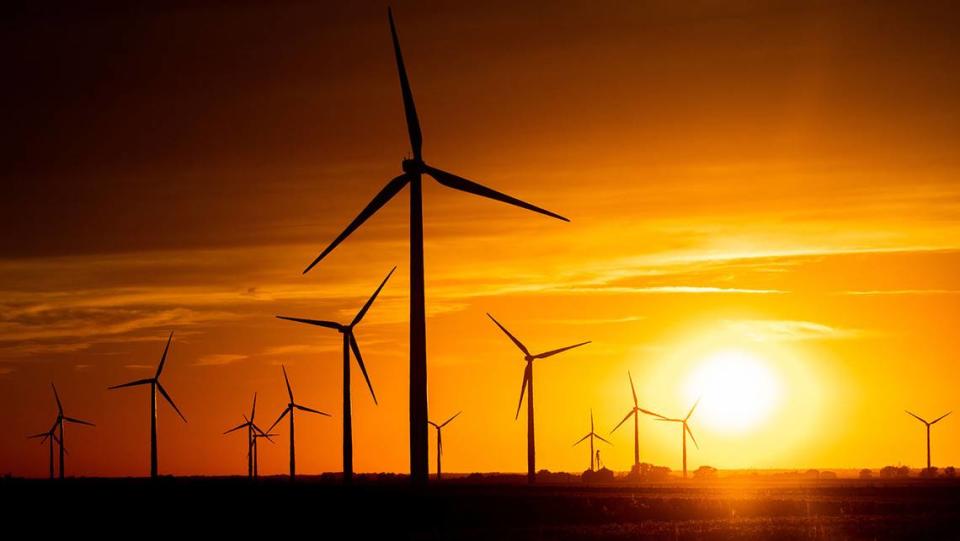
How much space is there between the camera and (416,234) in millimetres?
91875

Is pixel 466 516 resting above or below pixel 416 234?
below

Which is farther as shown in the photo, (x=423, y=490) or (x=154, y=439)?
(x=154, y=439)

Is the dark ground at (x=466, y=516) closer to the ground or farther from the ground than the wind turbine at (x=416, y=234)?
closer to the ground

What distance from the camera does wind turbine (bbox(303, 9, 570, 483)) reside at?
8619 cm

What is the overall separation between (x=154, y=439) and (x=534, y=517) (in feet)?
334

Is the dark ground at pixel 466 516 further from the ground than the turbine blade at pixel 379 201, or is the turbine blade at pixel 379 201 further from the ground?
the turbine blade at pixel 379 201

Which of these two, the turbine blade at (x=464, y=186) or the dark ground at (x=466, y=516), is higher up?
the turbine blade at (x=464, y=186)

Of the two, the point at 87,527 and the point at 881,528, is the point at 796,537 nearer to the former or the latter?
the point at 881,528

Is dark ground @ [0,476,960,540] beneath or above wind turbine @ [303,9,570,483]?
beneath

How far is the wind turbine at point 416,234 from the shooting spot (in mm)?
86188

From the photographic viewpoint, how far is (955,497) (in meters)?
130

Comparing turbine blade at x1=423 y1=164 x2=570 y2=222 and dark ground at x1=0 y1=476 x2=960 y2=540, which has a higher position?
turbine blade at x1=423 y1=164 x2=570 y2=222

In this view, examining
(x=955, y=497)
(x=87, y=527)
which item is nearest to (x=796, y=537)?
(x=87, y=527)

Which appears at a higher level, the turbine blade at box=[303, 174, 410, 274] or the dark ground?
the turbine blade at box=[303, 174, 410, 274]
